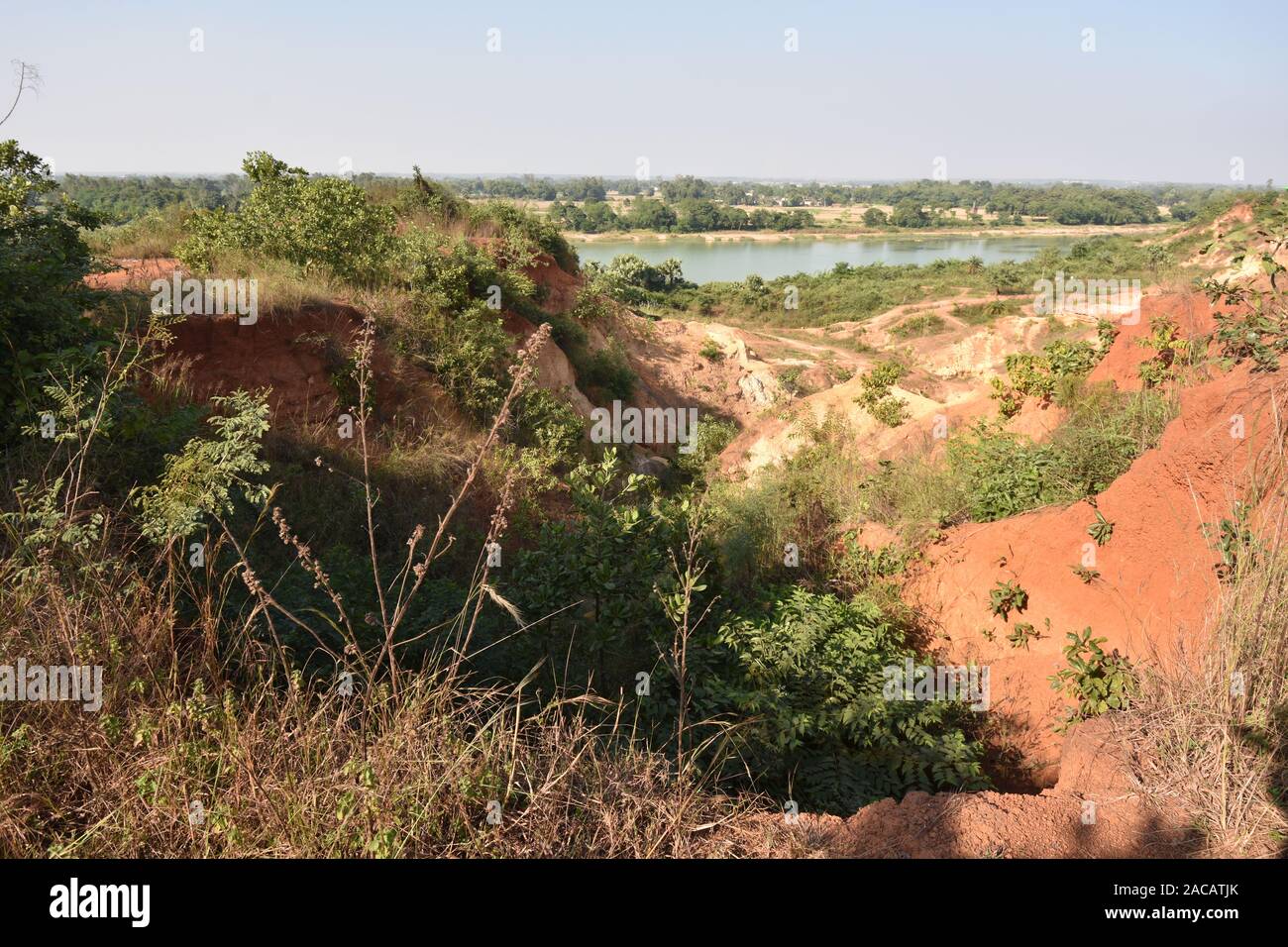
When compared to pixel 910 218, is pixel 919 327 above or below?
below

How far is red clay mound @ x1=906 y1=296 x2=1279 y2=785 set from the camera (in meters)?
4.88

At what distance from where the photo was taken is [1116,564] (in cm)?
561

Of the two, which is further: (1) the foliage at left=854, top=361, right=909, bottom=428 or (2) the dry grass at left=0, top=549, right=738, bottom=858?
(1) the foliage at left=854, top=361, right=909, bottom=428

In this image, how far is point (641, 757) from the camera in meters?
2.58

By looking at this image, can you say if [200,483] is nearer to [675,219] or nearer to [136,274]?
[136,274]

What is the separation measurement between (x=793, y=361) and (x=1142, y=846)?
2459 cm

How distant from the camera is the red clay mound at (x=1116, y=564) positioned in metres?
4.88

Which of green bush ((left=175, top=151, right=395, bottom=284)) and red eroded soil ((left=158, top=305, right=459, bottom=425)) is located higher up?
green bush ((left=175, top=151, right=395, bottom=284))

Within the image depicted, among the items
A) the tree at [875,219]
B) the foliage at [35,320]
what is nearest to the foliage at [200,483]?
the foliage at [35,320]

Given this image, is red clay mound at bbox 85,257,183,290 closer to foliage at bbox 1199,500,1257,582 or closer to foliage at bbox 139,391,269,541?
foliage at bbox 139,391,269,541

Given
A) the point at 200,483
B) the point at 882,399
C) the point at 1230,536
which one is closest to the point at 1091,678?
the point at 1230,536

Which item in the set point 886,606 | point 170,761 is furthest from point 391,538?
point 170,761

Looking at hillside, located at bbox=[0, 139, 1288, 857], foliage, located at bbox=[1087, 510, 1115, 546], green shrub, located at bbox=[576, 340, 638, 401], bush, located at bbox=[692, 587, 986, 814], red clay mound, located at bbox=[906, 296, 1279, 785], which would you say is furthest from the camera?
green shrub, located at bbox=[576, 340, 638, 401]

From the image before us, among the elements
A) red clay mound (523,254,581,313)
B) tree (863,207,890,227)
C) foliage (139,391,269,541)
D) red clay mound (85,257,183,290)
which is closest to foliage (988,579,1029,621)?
foliage (139,391,269,541)
